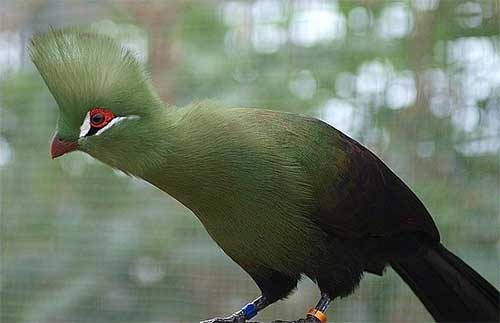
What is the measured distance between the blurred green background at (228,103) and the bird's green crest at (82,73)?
871 mm

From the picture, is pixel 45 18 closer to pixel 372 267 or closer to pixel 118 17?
pixel 118 17

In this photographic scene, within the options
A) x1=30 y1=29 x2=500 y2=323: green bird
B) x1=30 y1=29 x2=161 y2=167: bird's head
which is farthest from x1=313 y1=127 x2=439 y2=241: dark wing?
x1=30 y1=29 x2=161 y2=167: bird's head

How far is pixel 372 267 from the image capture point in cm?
115

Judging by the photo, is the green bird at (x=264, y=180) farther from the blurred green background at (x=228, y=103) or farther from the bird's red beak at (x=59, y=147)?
the blurred green background at (x=228, y=103)

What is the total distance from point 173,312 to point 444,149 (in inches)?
27.9

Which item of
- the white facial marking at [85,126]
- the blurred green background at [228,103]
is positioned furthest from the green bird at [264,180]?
the blurred green background at [228,103]

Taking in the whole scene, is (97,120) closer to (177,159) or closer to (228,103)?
(177,159)

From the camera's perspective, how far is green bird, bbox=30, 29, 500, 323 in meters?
0.94

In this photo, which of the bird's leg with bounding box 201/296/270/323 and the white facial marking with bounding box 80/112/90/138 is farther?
the bird's leg with bounding box 201/296/270/323

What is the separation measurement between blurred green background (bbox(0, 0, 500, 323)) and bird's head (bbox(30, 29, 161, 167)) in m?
0.87

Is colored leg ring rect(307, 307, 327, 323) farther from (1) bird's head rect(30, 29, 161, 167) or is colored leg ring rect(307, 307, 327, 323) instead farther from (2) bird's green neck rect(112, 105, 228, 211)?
(1) bird's head rect(30, 29, 161, 167)

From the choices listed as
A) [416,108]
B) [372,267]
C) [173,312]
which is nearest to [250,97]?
[416,108]

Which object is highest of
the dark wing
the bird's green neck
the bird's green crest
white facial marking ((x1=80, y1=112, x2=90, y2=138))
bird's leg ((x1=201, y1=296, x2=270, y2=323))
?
the bird's green crest

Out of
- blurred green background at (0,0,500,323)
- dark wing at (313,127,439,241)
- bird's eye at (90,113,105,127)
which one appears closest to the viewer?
bird's eye at (90,113,105,127)
